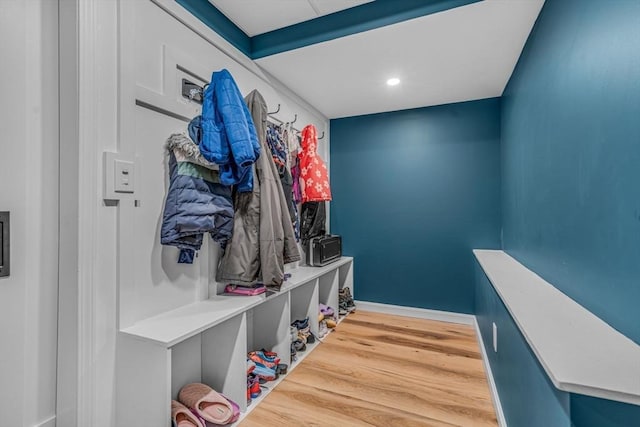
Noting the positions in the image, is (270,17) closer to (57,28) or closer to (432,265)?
(57,28)

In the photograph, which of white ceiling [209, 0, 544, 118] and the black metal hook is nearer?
the black metal hook

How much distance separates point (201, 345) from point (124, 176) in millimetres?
981

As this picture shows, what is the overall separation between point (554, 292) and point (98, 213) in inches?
75.2

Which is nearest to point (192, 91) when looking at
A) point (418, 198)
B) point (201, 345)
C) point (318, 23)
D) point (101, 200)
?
point (101, 200)

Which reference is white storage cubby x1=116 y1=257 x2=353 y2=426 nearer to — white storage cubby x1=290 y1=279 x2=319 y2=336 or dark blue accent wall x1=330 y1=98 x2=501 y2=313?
white storage cubby x1=290 y1=279 x2=319 y2=336

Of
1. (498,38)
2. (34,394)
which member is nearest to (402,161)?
(498,38)

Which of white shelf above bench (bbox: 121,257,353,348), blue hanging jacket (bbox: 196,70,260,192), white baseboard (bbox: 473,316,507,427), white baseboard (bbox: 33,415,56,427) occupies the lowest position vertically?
white baseboard (bbox: 473,316,507,427)

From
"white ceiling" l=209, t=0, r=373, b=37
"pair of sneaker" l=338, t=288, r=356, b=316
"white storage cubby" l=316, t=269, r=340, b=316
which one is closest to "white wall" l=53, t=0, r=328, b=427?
"white ceiling" l=209, t=0, r=373, b=37

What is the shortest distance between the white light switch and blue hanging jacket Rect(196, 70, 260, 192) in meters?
0.31

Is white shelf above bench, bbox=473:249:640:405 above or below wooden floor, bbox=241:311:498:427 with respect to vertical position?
above

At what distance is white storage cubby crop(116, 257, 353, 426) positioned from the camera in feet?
4.07

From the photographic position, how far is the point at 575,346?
0.83 metres

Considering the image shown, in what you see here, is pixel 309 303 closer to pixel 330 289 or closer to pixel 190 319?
pixel 330 289

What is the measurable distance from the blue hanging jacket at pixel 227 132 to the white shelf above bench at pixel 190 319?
0.65 metres
